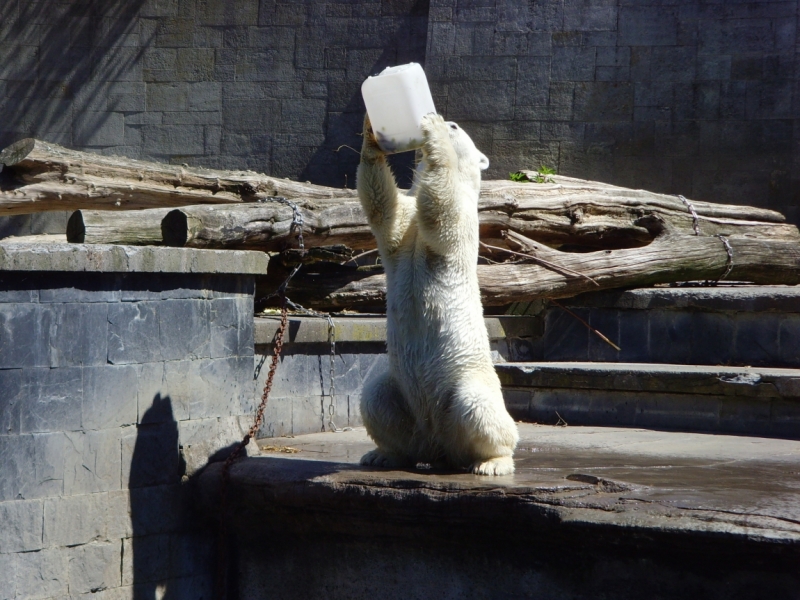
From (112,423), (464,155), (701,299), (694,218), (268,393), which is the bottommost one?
(112,423)

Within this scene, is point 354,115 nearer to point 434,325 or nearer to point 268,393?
point 268,393

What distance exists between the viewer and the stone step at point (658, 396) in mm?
5598

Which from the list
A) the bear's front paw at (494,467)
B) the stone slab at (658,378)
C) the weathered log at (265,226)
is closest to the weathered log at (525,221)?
the weathered log at (265,226)

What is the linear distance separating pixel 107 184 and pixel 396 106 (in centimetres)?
344

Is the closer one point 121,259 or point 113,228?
point 121,259

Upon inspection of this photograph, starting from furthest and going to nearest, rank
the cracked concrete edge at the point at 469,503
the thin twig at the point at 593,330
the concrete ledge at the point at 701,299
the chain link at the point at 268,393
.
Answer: the thin twig at the point at 593,330
the concrete ledge at the point at 701,299
the chain link at the point at 268,393
the cracked concrete edge at the point at 469,503

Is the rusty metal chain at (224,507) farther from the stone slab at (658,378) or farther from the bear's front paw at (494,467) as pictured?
the stone slab at (658,378)

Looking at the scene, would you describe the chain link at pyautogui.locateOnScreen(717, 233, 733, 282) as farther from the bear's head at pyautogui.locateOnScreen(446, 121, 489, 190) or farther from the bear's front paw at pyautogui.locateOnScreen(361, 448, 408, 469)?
the bear's front paw at pyautogui.locateOnScreen(361, 448, 408, 469)

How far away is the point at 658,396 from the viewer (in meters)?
5.99

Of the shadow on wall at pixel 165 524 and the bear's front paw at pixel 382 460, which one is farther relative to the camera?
the shadow on wall at pixel 165 524

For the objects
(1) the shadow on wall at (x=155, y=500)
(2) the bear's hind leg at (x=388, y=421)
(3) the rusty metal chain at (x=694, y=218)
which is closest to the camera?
(2) the bear's hind leg at (x=388, y=421)

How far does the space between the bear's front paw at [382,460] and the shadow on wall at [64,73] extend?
781cm

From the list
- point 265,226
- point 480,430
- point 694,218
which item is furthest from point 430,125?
point 694,218

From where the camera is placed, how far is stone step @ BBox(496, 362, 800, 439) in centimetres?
560
